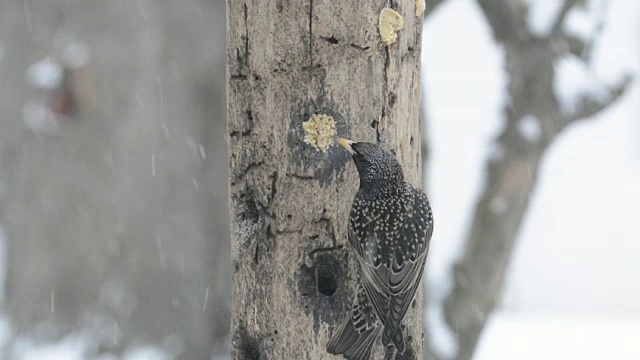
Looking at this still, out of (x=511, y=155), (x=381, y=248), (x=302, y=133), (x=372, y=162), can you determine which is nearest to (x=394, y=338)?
(x=381, y=248)

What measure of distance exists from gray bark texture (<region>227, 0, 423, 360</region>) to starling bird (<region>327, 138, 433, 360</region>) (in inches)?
5.4

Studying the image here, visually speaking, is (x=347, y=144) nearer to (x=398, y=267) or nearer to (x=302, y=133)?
(x=302, y=133)

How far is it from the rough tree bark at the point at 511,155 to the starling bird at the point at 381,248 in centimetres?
263

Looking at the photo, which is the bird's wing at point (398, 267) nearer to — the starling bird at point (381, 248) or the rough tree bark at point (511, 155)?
→ the starling bird at point (381, 248)

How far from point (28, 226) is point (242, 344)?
503 cm

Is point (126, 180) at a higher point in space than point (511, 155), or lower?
lower

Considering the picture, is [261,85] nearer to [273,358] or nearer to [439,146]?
[273,358]

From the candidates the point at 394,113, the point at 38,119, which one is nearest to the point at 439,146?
the point at 38,119

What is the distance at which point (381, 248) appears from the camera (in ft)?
9.35

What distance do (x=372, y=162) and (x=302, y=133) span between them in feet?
0.94

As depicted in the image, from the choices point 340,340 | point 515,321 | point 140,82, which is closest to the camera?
point 340,340

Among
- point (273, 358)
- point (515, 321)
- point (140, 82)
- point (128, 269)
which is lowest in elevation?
point (515, 321)

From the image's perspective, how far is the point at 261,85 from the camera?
3.03m

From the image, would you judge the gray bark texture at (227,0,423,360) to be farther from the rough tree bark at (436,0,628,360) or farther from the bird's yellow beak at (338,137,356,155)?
the rough tree bark at (436,0,628,360)
